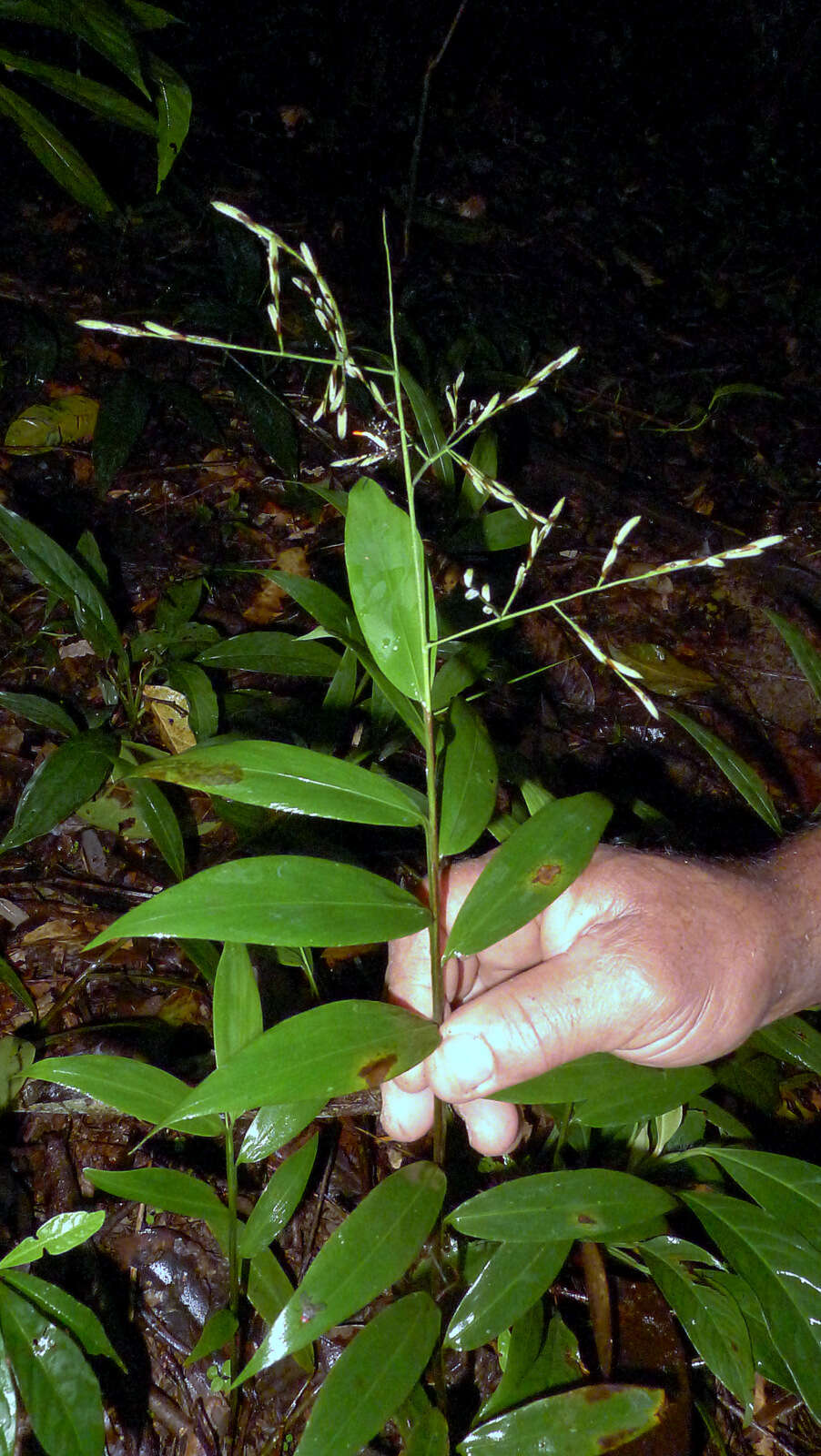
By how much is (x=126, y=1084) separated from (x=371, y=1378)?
51cm

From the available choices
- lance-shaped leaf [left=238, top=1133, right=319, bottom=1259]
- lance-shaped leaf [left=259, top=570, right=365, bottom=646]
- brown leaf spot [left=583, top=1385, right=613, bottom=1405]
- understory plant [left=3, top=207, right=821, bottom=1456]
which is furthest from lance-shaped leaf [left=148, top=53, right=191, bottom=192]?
brown leaf spot [left=583, top=1385, right=613, bottom=1405]

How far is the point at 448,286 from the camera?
4.54 meters

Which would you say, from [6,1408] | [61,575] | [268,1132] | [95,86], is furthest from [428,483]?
[6,1408]

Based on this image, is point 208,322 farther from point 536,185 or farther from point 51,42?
point 536,185

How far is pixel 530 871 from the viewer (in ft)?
3.54

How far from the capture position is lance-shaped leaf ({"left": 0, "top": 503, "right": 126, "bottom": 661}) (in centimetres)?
217

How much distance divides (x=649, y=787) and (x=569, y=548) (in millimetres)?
1114

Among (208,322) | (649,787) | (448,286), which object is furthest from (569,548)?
(448,286)

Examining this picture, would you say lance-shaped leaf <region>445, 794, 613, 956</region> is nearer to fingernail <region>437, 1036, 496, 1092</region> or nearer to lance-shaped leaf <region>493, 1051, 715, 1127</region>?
fingernail <region>437, 1036, 496, 1092</region>

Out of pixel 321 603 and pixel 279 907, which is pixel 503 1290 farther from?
pixel 321 603

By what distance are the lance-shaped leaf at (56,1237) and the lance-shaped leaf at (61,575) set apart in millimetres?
1393

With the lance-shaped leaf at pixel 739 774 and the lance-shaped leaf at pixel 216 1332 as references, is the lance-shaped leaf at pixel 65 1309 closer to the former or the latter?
the lance-shaped leaf at pixel 216 1332

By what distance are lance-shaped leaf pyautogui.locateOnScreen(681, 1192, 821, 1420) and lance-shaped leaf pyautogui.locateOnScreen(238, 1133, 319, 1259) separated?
1.97 ft

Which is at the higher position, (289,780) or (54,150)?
(54,150)
